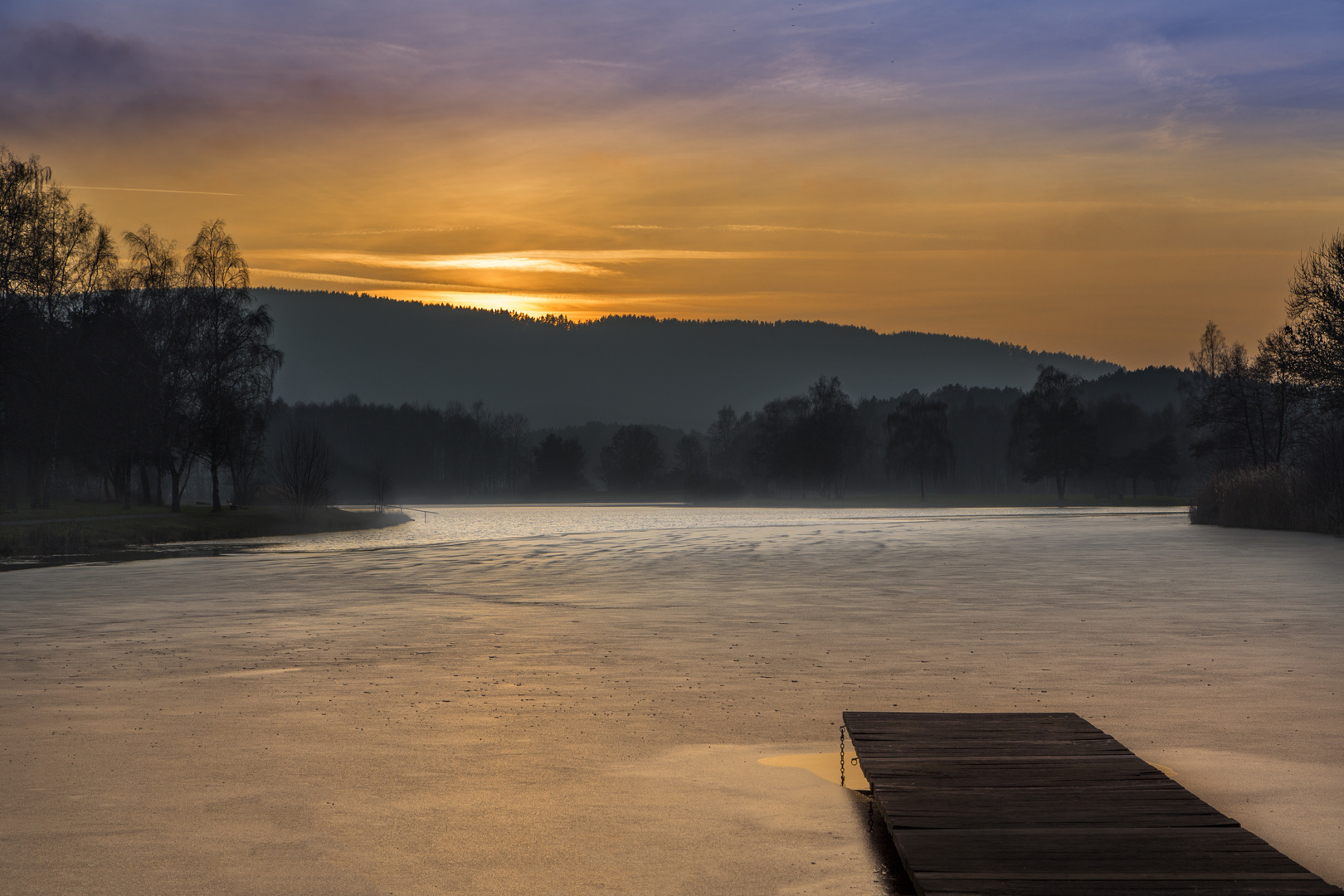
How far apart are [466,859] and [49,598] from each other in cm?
1783

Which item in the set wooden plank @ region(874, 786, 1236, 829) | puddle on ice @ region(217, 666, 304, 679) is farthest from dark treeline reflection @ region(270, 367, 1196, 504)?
wooden plank @ region(874, 786, 1236, 829)

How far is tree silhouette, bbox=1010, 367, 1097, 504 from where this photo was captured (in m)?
118

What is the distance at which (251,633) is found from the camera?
1555cm

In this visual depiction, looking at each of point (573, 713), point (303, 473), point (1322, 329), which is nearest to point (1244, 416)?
point (1322, 329)

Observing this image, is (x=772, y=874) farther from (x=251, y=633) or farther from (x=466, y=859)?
(x=251, y=633)

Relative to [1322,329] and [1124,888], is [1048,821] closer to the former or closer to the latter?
[1124,888]

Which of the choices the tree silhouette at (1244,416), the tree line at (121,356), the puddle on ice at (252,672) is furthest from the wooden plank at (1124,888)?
the tree silhouette at (1244,416)

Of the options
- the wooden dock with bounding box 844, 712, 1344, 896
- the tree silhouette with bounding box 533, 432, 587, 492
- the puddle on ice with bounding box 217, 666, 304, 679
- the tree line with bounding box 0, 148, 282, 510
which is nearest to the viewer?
the wooden dock with bounding box 844, 712, 1344, 896

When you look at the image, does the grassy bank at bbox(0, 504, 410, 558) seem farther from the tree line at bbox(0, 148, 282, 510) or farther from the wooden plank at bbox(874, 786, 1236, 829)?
the wooden plank at bbox(874, 786, 1236, 829)

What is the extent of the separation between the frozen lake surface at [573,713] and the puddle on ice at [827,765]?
9 cm

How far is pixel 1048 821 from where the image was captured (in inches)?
237

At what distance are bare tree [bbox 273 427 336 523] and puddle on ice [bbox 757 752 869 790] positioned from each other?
5467 centimetres

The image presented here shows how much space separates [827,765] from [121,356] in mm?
57433

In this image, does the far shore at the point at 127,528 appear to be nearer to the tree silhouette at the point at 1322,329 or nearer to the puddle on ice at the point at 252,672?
the puddle on ice at the point at 252,672
